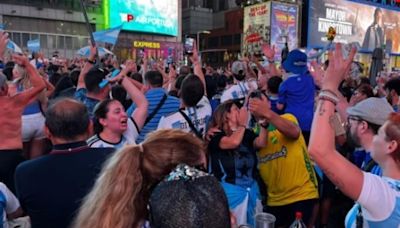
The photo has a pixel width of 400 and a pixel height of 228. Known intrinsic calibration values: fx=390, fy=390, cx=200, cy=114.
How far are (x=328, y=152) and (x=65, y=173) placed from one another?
147cm

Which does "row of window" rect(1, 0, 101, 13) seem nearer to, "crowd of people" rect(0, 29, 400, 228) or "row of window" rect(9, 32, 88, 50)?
"row of window" rect(9, 32, 88, 50)

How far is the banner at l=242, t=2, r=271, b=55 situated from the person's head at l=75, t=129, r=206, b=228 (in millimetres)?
22614

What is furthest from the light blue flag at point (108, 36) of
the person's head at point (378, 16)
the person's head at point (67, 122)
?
the person's head at point (378, 16)

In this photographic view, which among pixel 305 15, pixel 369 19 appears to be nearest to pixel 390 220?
pixel 305 15

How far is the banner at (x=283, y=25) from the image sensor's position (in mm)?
25031

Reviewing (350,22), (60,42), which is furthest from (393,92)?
(60,42)

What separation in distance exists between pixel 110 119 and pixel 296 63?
348 cm

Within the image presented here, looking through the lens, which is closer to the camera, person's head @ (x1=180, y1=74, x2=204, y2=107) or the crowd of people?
the crowd of people

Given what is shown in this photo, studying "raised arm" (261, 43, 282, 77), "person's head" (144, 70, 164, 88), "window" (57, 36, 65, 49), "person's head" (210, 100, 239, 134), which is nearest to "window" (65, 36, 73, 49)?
"window" (57, 36, 65, 49)

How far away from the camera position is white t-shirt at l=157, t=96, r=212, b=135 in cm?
404

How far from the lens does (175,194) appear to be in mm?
1306

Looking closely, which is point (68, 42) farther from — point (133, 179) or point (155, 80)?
point (133, 179)

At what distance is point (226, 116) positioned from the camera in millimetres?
3432

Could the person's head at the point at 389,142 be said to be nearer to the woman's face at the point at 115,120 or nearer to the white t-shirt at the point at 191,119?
the woman's face at the point at 115,120
